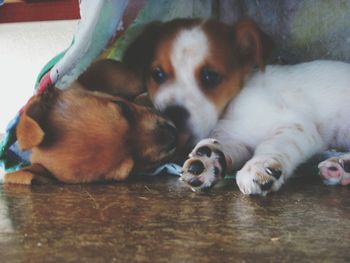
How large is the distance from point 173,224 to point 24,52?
131 inches

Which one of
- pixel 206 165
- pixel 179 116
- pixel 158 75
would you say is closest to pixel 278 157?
pixel 206 165

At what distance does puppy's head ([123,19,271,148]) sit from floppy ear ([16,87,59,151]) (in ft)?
1.40

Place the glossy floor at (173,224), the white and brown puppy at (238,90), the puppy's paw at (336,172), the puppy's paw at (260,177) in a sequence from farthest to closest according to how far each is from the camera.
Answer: the white and brown puppy at (238,90) < the puppy's paw at (336,172) < the puppy's paw at (260,177) < the glossy floor at (173,224)

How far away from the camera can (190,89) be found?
200cm

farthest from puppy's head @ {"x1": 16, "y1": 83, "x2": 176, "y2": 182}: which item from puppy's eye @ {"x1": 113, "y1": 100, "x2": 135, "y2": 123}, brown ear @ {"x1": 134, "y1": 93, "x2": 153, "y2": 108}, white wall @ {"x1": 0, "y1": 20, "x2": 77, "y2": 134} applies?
white wall @ {"x1": 0, "y1": 20, "x2": 77, "y2": 134}

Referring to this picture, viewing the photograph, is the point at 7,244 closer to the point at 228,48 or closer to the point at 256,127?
the point at 256,127

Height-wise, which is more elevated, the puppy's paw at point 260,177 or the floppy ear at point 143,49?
the floppy ear at point 143,49

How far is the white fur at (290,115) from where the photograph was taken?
1.81 m

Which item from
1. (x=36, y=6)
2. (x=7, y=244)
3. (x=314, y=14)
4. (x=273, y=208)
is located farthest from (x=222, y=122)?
(x=36, y=6)

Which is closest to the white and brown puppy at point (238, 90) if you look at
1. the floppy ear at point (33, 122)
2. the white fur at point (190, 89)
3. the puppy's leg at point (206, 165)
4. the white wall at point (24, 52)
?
the white fur at point (190, 89)

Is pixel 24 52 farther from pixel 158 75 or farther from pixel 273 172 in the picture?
pixel 273 172

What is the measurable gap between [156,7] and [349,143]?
1.11 m

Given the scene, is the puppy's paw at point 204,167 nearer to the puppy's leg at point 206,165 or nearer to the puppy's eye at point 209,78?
the puppy's leg at point 206,165

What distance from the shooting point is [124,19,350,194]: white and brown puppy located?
75.8 inches
